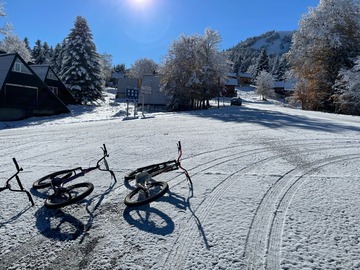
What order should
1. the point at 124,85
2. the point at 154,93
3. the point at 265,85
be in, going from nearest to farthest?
the point at 154,93
the point at 124,85
the point at 265,85

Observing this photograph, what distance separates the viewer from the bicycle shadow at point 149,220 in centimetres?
293

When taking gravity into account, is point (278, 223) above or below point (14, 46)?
below

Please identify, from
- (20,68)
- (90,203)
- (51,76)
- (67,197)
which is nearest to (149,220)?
(90,203)

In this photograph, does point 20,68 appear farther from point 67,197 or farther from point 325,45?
point 325,45

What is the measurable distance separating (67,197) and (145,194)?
112 centimetres

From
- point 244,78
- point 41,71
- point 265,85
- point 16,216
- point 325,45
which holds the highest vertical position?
point 244,78

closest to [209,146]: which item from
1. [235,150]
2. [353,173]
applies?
[235,150]

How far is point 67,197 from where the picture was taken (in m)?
3.69

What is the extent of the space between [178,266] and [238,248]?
639mm

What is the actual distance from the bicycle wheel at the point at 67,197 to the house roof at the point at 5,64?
847 inches

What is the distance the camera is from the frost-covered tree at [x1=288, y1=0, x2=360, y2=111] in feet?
86.8

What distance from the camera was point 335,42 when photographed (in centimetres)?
2625

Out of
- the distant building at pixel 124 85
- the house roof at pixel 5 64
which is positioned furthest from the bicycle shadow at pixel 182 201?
the distant building at pixel 124 85

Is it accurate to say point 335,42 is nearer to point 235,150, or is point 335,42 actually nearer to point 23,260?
point 235,150
